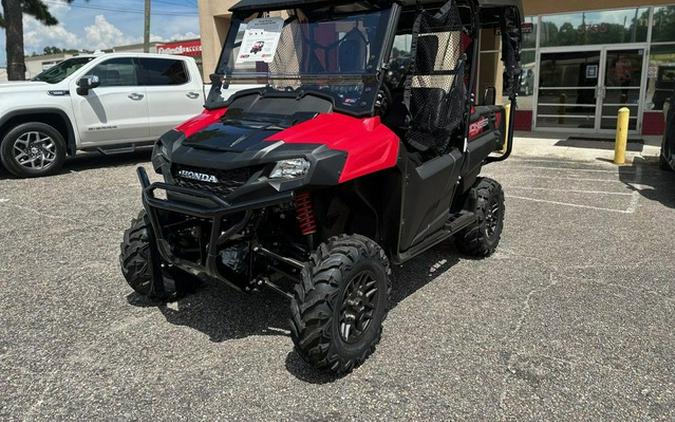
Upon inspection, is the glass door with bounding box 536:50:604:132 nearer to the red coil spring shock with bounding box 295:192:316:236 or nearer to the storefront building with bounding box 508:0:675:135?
the storefront building with bounding box 508:0:675:135

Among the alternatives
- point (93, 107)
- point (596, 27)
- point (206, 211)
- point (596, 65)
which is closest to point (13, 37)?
point (93, 107)

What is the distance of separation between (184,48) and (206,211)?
35.6 metres

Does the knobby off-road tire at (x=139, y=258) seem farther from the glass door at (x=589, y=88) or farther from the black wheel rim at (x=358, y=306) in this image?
the glass door at (x=589, y=88)

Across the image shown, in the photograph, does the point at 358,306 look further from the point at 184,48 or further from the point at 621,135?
the point at 184,48

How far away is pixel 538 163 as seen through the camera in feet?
34.4

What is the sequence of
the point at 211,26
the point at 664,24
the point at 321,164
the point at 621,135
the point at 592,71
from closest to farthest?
the point at 321,164
the point at 621,135
the point at 664,24
the point at 592,71
the point at 211,26

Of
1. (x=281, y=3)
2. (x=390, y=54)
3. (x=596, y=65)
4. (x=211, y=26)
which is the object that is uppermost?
(x=211, y=26)

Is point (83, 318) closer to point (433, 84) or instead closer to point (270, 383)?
point (270, 383)

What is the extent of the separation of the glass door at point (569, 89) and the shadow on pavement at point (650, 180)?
373 cm

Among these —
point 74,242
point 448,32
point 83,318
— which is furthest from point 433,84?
point 74,242

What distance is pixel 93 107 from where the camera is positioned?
29.8 ft

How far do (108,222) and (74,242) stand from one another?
755 mm

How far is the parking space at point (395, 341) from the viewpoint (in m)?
2.96

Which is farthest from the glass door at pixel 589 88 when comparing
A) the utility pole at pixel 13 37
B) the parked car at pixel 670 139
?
the utility pole at pixel 13 37
